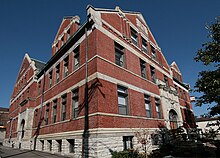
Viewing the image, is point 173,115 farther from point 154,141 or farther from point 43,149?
A: point 43,149

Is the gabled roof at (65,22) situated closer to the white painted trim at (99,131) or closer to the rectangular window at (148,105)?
the rectangular window at (148,105)

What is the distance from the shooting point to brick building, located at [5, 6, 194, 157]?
10.5m

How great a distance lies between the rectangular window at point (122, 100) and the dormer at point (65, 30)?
8.82m

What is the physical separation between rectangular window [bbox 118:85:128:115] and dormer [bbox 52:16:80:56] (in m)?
8.82

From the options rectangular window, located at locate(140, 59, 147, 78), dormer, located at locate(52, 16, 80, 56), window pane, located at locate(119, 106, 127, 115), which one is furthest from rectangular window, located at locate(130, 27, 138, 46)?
window pane, located at locate(119, 106, 127, 115)

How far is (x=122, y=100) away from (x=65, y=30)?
Answer: 11581mm

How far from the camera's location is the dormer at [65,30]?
55.8ft

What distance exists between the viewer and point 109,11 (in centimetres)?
1455

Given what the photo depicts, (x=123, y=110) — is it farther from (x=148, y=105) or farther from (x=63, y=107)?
(x=63, y=107)

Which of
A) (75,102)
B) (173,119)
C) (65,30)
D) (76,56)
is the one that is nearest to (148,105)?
(173,119)

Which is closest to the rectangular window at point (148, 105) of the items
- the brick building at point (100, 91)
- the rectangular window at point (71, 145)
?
the brick building at point (100, 91)

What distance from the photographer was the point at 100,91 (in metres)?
10.4

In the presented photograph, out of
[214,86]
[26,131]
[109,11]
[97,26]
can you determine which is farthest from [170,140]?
[26,131]

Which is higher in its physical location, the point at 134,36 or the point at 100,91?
the point at 134,36
